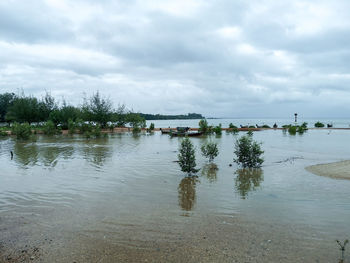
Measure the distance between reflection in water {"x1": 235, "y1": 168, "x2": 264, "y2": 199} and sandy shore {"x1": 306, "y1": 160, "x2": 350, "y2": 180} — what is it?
8.23 ft

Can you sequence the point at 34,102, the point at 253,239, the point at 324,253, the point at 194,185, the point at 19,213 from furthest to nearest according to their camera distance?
the point at 34,102 < the point at 194,185 < the point at 19,213 < the point at 253,239 < the point at 324,253

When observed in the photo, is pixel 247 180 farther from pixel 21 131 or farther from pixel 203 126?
pixel 203 126

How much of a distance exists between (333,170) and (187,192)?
24.5 feet

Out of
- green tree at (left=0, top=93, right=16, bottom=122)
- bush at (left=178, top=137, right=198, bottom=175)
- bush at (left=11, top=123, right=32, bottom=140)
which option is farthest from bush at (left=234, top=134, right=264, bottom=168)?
green tree at (left=0, top=93, right=16, bottom=122)

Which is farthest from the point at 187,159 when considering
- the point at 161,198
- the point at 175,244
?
the point at 175,244

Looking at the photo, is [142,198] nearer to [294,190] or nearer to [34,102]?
[294,190]

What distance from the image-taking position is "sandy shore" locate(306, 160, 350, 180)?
10.5 meters

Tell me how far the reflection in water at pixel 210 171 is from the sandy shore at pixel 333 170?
4497 millimetres

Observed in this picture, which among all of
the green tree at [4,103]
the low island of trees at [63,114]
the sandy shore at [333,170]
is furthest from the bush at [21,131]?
the green tree at [4,103]

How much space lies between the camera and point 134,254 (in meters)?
4.55

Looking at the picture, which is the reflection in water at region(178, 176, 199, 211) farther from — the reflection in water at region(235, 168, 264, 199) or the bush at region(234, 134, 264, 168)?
the bush at region(234, 134, 264, 168)

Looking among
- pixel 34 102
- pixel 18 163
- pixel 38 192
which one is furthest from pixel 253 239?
pixel 34 102

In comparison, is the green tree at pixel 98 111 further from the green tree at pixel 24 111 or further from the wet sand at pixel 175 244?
the wet sand at pixel 175 244

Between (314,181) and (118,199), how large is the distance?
7487mm
